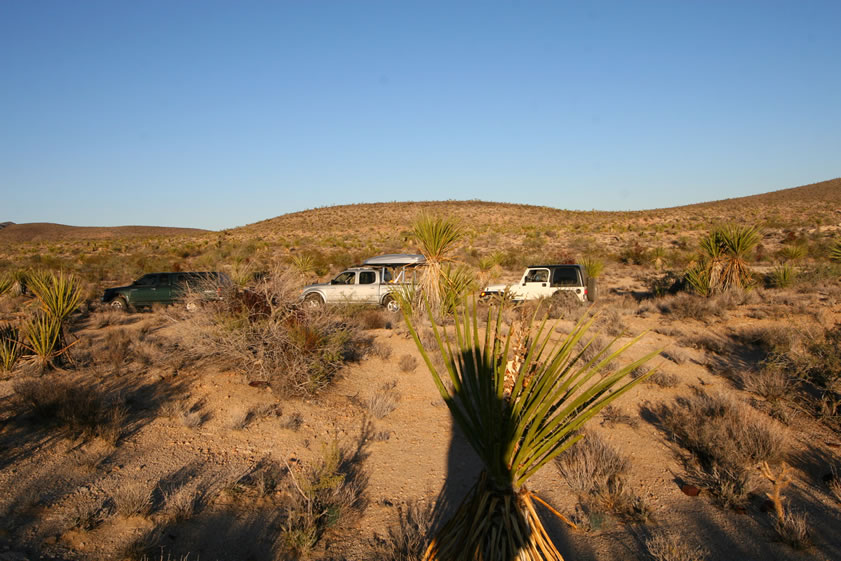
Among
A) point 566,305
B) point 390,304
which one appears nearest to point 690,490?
point 566,305

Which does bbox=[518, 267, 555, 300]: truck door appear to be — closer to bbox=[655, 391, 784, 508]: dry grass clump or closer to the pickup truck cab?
the pickup truck cab

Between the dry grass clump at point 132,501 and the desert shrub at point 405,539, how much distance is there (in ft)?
7.33

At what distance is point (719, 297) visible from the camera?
13523 millimetres

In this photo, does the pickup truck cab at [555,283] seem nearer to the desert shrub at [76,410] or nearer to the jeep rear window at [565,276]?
the jeep rear window at [565,276]

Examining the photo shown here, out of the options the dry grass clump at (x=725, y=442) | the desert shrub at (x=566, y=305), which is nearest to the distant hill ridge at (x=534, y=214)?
the desert shrub at (x=566, y=305)

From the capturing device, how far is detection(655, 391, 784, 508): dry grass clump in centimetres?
485

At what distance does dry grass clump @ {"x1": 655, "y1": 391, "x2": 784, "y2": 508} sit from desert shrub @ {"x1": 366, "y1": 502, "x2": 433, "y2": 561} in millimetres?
3006

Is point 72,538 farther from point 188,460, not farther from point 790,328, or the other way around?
point 790,328

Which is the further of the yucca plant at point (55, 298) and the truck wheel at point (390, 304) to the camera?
the truck wheel at point (390, 304)

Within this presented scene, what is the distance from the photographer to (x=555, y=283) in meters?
15.5

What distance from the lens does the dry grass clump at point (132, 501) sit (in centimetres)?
442

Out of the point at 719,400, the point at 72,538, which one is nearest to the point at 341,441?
the point at 72,538

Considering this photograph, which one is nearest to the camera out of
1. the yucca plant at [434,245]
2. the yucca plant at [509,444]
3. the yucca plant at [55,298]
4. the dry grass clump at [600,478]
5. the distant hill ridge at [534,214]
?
the yucca plant at [509,444]

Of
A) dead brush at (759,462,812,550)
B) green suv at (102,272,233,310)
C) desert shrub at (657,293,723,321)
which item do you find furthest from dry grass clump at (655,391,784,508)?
green suv at (102,272,233,310)
